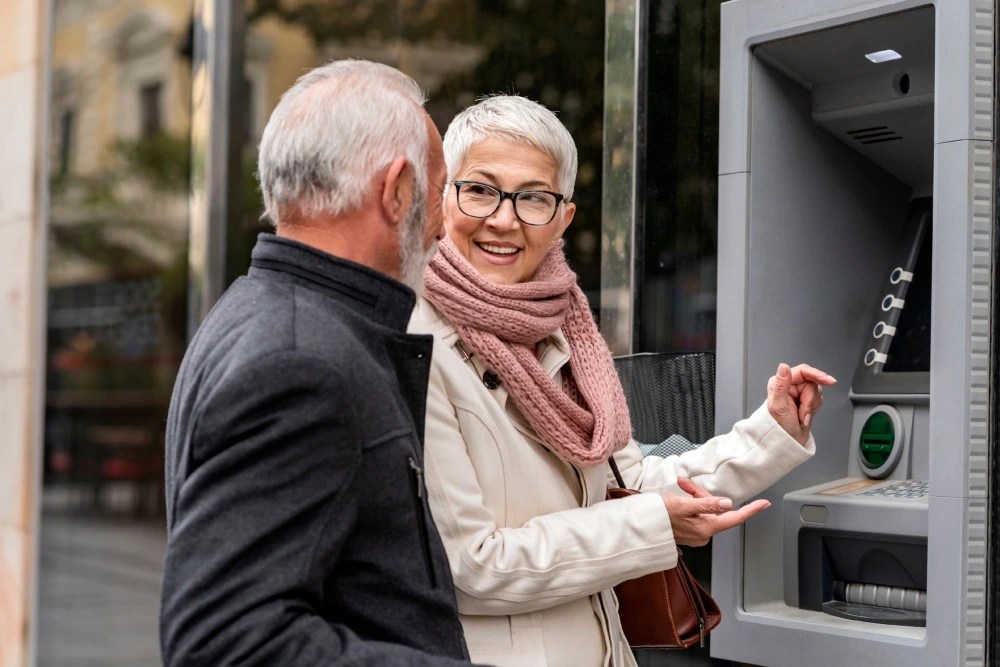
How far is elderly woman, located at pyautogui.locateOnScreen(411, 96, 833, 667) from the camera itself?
1.84 metres

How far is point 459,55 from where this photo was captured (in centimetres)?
411

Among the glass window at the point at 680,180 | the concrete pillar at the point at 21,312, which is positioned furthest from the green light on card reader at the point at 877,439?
the concrete pillar at the point at 21,312

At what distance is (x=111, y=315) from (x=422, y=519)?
418 cm

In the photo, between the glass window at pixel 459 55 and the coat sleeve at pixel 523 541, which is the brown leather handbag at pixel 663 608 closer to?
the coat sleeve at pixel 523 541

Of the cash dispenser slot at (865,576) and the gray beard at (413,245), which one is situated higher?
the gray beard at (413,245)

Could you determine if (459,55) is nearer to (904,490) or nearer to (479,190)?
(479,190)

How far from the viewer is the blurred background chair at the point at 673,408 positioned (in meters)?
2.64

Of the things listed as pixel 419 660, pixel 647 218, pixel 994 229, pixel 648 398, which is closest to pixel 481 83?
pixel 647 218

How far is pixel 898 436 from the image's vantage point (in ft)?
7.53

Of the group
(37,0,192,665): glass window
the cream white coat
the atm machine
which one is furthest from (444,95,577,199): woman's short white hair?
(37,0,192,665): glass window

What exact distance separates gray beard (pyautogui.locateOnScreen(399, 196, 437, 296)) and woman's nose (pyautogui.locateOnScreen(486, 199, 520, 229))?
51 cm

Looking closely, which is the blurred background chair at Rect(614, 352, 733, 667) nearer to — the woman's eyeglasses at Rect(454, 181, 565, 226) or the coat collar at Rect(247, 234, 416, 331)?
the woman's eyeglasses at Rect(454, 181, 565, 226)

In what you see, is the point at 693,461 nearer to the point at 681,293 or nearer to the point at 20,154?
the point at 681,293

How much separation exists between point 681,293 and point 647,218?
0.78ft
